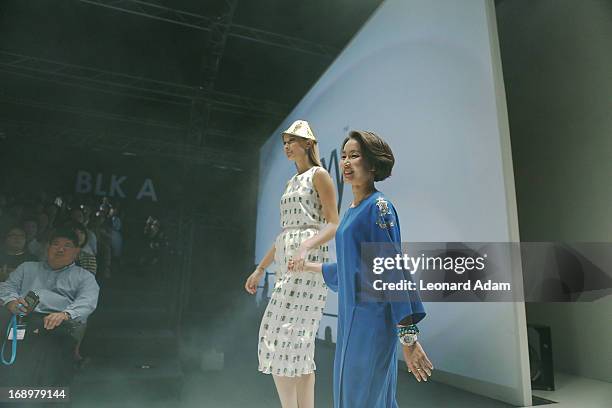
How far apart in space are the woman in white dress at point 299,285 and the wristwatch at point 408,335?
0.42 metres

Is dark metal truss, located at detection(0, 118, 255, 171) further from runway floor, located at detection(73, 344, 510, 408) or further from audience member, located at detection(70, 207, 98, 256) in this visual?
runway floor, located at detection(73, 344, 510, 408)

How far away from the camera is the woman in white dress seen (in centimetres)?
137

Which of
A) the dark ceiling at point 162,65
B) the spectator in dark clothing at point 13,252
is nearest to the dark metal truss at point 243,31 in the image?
the dark ceiling at point 162,65

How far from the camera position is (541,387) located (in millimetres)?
2598

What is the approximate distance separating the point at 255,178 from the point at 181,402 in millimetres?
3480

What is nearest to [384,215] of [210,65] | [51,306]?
[51,306]

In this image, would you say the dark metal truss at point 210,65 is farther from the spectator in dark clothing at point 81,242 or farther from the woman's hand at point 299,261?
the woman's hand at point 299,261

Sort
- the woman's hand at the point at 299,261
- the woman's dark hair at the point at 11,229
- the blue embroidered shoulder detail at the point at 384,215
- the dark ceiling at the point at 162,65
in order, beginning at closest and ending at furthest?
the blue embroidered shoulder detail at the point at 384,215, the woman's hand at the point at 299,261, the woman's dark hair at the point at 11,229, the dark ceiling at the point at 162,65

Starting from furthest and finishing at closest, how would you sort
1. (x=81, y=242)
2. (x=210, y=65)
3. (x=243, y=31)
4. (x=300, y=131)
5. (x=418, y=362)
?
(x=210, y=65), (x=243, y=31), (x=81, y=242), (x=300, y=131), (x=418, y=362)

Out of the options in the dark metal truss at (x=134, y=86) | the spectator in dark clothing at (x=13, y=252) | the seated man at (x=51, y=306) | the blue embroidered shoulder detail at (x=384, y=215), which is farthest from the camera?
the dark metal truss at (x=134, y=86)

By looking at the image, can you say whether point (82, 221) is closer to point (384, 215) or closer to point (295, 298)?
point (295, 298)

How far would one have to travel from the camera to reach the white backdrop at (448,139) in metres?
2.31

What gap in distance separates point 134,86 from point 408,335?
500 cm

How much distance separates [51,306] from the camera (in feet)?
6.12
